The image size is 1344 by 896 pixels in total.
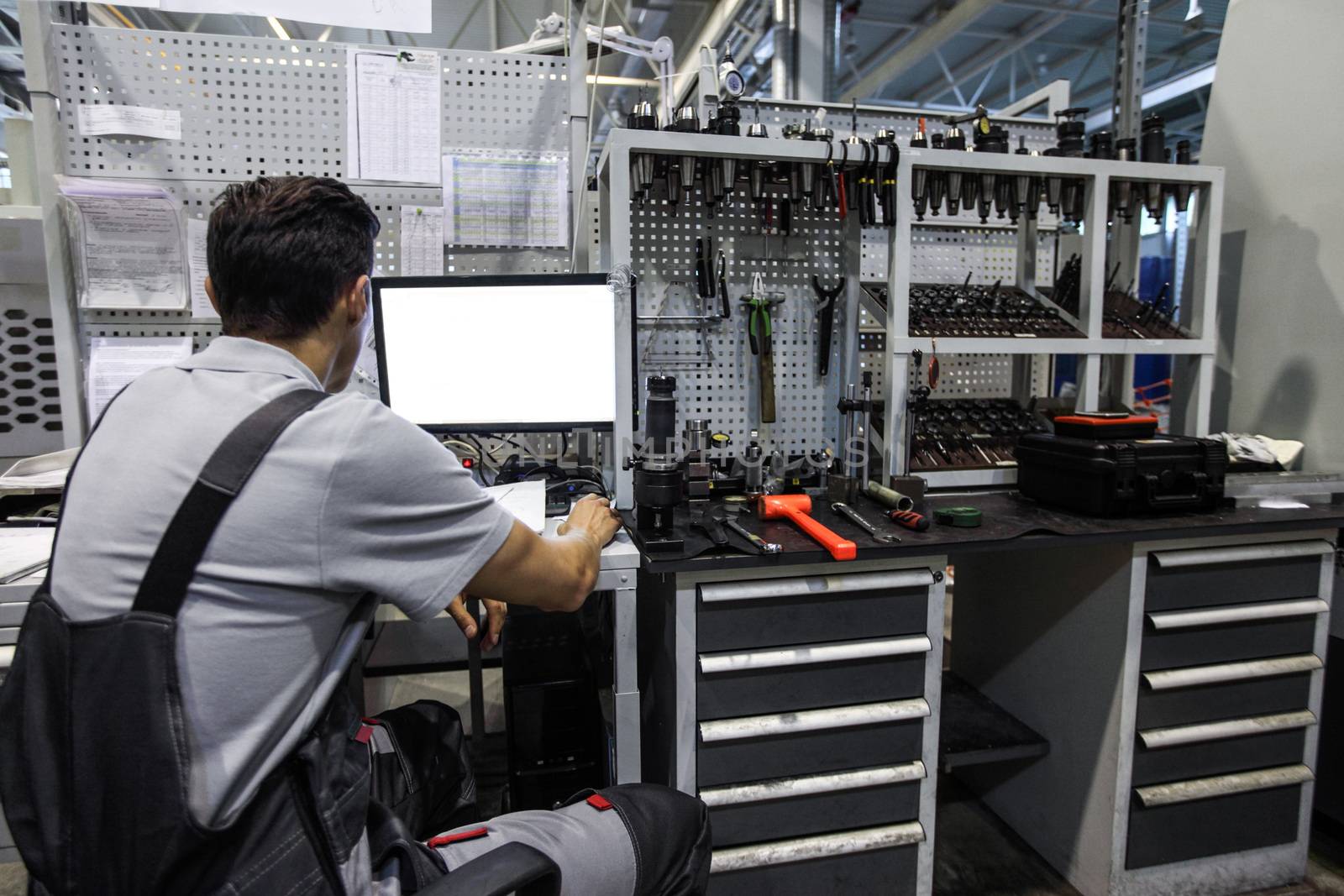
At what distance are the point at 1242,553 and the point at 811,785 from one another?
3.20 feet

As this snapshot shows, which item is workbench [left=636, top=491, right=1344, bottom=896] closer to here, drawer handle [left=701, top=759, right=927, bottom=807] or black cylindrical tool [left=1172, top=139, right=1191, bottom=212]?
drawer handle [left=701, top=759, right=927, bottom=807]

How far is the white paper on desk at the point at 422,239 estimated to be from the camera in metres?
1.73

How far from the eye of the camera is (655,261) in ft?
5.86

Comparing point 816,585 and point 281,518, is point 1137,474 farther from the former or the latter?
point 281,518

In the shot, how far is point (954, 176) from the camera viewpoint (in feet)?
5.78

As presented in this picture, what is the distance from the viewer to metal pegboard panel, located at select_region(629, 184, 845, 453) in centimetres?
179

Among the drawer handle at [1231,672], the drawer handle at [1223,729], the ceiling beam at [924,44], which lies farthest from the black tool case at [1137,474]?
the ceiling beam at [924,44]

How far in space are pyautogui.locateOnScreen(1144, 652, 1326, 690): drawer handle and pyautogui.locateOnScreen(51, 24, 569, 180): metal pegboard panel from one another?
1.87m

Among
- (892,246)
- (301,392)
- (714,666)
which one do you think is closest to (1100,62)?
(892,246)

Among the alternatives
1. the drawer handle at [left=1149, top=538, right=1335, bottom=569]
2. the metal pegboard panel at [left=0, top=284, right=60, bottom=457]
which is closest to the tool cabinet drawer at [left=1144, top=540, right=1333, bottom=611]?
the drawer handle at [left=1149, top=538, right=1335, bottom=569]

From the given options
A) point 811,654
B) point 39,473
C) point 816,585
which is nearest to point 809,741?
point 811,654

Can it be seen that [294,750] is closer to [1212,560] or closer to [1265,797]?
[1212,560]

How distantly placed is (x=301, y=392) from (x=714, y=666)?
2.58ft

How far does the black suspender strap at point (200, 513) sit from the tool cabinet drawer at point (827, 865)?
1015mm
